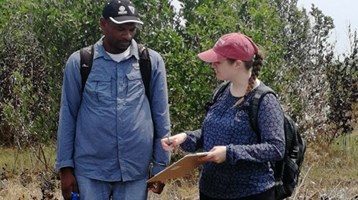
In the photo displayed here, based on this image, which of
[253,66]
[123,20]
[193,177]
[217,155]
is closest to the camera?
[217,155]

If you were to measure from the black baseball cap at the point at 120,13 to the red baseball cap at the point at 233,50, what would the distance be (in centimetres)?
49

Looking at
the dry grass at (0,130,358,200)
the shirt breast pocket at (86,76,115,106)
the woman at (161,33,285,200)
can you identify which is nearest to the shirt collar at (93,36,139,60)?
the shirt breast pocket at (86,76,115,106)

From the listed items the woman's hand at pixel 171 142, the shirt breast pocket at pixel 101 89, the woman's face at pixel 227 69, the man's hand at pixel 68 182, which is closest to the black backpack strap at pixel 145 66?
the shirt breast pocket at pixel 101 89

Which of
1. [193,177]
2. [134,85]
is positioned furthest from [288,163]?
[193,177]

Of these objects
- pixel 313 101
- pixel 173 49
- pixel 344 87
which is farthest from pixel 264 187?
pixel 344 87

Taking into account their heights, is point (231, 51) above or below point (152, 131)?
above

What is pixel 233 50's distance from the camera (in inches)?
151

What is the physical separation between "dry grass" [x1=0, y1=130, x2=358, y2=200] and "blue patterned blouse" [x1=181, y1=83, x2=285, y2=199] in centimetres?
237

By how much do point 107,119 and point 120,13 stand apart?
1.83ft

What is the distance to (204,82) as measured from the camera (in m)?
7.21

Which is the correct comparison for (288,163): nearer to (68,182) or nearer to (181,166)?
(181,166)

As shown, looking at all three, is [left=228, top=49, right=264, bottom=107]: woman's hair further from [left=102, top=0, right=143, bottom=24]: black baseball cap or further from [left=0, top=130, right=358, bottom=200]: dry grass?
[left=0, top=130, right=358, bottom=200]: dry grass

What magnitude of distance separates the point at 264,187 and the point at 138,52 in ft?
3.28

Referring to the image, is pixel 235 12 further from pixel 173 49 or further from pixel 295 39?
pixel 295 39
